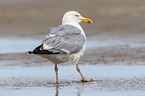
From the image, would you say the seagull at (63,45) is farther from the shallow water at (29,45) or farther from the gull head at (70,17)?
the shallow water at (29,45)

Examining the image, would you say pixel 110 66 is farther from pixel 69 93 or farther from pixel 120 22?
pixel 120 22

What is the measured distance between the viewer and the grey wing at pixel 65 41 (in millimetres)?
6652

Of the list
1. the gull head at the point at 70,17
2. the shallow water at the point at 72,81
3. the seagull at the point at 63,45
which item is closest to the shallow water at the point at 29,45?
the shallow water at the point at 72,81

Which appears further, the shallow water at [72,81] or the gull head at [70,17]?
the gull head at [70,17]

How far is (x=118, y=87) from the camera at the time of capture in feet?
20.4

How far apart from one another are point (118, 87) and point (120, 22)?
14.7 m

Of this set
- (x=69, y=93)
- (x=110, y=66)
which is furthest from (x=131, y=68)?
(x=69, y=93)

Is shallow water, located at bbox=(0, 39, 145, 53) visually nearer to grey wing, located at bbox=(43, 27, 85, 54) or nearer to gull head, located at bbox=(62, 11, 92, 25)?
gull head, located at bbox=(62, 11, 92, 25)

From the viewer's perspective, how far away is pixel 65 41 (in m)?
6.89

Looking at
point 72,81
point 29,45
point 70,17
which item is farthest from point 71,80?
point 29,45

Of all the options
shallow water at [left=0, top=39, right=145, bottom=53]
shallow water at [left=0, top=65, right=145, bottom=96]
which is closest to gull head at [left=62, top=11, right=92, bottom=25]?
shallow water at [left=0, top=65, right=145, bottom=96]

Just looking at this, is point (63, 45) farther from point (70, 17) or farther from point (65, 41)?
point (70, 17)

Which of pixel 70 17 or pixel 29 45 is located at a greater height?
pixel 29 45

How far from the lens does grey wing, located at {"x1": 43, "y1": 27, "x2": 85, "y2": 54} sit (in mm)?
6652
